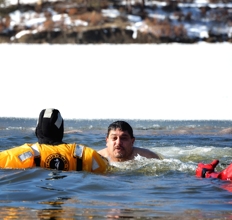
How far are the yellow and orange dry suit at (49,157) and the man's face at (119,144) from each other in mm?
874

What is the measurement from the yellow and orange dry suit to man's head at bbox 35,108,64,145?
111 mm

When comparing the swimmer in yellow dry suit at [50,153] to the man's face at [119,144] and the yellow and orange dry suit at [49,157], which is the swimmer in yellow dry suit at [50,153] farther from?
the man's face at [119,144]

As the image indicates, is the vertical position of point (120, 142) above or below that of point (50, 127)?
below

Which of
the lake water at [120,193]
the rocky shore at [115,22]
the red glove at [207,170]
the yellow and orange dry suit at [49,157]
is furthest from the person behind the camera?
the rocky shore at [115,22]

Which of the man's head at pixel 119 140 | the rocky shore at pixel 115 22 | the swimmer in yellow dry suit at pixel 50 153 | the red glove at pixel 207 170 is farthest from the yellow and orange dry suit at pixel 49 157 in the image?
the rocky shore at pixel 115 22

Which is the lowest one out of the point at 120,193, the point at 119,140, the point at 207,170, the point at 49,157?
the point at 120,193

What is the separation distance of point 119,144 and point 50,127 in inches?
47.9

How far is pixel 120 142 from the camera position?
7.53 meters

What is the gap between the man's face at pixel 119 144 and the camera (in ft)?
24.3

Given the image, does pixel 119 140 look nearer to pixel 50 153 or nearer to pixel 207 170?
pixel 207 170

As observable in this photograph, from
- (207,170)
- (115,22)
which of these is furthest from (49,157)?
(115,22)

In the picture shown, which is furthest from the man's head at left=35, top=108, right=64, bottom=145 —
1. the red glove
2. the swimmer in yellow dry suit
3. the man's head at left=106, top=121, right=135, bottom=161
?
the red glove

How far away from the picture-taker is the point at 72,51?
91.8ft

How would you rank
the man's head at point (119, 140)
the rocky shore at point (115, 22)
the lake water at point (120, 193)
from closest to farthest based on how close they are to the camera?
the lake water at point (120, 193) < the man's head at point (119, 140) < the rocky shore at point (115, 22)
